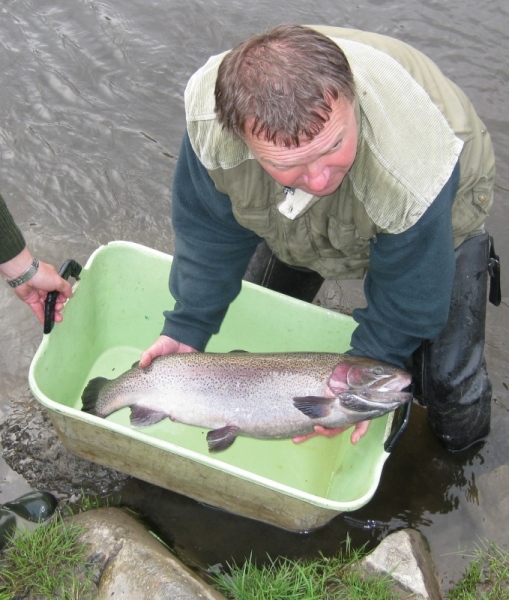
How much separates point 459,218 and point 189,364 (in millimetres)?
1301

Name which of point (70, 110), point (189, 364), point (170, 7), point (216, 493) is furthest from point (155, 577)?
point (170, 7)

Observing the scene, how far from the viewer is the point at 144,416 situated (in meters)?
2.97

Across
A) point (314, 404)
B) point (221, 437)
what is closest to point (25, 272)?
point (221, 437)

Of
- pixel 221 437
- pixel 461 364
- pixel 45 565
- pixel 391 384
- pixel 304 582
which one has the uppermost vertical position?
pixel 391 384

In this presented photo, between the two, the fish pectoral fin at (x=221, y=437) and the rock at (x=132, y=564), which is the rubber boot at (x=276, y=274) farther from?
the rock at (x=132, y=564)

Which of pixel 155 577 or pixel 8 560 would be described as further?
pixel 8 560

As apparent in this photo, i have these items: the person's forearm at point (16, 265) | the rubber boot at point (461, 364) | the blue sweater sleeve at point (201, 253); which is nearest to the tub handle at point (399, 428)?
the rubber boot at point (461, 364)

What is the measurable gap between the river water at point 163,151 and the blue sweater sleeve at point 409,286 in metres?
0.85

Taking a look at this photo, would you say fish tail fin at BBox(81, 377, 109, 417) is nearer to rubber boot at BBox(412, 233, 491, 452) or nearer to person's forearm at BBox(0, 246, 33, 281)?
person's forearm at BBox(0, 246, 33, 281)

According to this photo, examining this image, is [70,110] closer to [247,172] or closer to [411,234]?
[247,172]

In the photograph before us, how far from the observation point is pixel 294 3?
221 inches

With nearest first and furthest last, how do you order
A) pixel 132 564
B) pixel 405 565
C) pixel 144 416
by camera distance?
pixel 132 564
pixel 405 565
pixel 144 416

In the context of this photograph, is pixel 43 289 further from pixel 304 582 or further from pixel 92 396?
pixel 304 582

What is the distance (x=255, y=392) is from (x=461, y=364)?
0.95 meters
